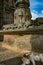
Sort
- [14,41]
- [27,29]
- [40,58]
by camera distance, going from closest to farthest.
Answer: [40,58], [27,29], [14,41]

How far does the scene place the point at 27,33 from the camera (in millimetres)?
1804

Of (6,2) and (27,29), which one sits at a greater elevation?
(6,2)

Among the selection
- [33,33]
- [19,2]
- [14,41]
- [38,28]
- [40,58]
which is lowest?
[14,41]

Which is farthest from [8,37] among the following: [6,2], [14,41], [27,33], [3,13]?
[6,2]

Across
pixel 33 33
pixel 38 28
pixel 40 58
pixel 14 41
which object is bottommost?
pixel 14 41

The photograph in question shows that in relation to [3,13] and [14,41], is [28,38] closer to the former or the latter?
[14,41]

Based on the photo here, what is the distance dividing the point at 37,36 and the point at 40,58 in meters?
0.54

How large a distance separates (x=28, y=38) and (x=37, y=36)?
0.62 feet

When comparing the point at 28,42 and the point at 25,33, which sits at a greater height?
the point at 25,33

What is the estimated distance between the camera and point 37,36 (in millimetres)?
1639

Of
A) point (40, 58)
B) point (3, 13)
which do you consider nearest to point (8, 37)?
point (40, 58)

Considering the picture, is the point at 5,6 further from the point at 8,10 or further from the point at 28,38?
the point at 28,38

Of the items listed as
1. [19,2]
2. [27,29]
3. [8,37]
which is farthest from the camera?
[19,2]

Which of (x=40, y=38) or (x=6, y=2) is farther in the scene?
(x=6, y=2)
